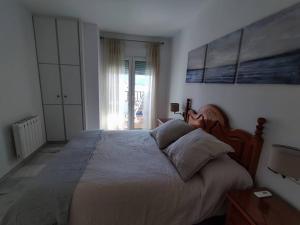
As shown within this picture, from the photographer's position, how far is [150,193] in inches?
47.2

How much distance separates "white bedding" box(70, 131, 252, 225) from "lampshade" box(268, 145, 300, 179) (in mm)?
414

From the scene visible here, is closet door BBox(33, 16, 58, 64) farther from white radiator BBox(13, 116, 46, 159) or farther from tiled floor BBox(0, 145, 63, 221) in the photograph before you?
tiled floor BBox(0, 145, 63, 221)

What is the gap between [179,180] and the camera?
51.6 inches

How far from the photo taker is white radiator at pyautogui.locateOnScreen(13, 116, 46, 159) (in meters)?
2.34

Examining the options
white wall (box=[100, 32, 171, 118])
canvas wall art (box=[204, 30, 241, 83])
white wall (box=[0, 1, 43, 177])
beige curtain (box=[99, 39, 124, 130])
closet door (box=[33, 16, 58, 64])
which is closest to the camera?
canvas wall art (box=[204, 30, 241, 83])

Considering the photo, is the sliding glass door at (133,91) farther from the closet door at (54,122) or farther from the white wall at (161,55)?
the closet door at (54,122)

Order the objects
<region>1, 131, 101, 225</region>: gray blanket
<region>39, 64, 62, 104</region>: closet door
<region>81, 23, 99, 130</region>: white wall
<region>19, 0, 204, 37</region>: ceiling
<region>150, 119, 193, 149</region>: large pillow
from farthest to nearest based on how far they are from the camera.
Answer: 1. <region>81, 23, 99, 130</region>: white wall
2. <region>39, 64, 62, 104</region>: closet door
3. <region>19, 0, 204, 37</region>: ceiling
4. <region>150, 119, 193, 149</region>: large pillow
5. <region>1, 131, 101, 225</region>: gray blanket

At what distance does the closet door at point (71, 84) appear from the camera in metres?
3.18

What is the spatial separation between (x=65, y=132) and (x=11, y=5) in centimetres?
226

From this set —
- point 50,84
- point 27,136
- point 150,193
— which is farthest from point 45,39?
point 150,193

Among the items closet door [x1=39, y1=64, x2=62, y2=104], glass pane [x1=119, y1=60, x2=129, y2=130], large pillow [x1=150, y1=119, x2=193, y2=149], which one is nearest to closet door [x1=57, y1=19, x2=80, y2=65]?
closet door [x1=39, y1=64, x2=62, y2=104]

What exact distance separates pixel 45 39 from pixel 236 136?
3549 millimetres

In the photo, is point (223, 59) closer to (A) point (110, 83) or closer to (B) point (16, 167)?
(A) point (110, 83)

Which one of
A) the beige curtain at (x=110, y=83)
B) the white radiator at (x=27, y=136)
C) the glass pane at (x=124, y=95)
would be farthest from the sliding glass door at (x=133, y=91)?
A: the white radiator at (x=27, y=136)
